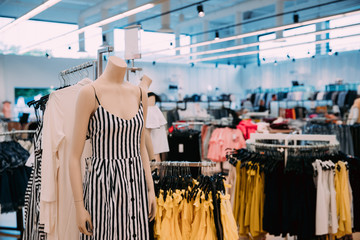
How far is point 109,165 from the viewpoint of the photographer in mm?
1869

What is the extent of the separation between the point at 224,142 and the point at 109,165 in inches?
171

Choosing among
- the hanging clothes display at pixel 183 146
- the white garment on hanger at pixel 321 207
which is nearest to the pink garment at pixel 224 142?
the hanging clothes display at pixel 183 146

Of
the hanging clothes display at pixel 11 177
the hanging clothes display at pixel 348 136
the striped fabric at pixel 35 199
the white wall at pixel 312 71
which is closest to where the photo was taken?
the striped fabric at pixel 35 199

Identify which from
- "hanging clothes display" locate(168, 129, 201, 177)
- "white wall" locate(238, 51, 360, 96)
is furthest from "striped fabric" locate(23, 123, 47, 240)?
"white wall" locate(238, 51, 360, 96)

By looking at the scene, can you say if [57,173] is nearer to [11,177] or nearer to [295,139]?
[11,177]

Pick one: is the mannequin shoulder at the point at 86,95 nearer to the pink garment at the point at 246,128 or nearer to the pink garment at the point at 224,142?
the pink garment at the point at 224,142

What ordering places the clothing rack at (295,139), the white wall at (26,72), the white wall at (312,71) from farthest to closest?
the white wall at (312,71) < the white wall at (26,72) < the clothing rack at (295,139)

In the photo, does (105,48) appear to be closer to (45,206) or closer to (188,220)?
(45,206)

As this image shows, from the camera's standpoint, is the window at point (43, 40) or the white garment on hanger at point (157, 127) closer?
the white garment on hanger at point (157, 127)

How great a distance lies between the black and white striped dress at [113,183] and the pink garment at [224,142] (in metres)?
4.20

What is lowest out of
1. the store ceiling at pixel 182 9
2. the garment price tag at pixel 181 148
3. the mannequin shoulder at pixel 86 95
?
the garment price tag at pixel 181 148

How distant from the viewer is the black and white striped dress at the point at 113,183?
6.06ft

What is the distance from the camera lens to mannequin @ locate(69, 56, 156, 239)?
182 cm

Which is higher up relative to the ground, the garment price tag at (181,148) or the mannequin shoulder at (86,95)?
the mannequin shoulder at (86,95)
